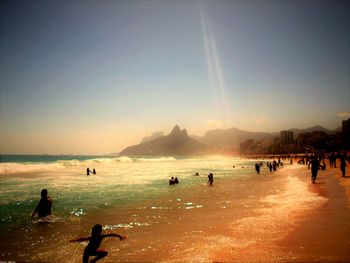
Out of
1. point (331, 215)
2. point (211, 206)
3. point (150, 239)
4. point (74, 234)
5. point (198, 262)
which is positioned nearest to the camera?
point (198, 262)

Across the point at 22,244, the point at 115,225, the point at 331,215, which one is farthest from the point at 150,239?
the point at 331,215

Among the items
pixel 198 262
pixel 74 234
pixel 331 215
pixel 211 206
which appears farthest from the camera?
pixel 211 206

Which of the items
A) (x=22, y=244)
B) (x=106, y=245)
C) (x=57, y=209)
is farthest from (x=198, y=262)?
(x=57, y=209)

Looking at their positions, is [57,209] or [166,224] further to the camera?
[57,209]

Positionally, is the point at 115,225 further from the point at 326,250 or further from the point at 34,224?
the point at 326,250

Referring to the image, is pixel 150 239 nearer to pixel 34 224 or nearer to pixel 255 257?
pixel 255 257

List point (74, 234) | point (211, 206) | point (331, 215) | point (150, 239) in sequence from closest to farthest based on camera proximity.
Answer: point (150, 239) → point (74, 234) → point (331, 215) → point (211, 206)
